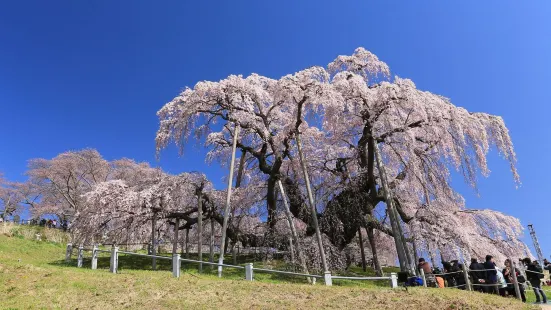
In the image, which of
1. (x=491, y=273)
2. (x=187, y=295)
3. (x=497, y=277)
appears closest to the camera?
(x=187, y=295)

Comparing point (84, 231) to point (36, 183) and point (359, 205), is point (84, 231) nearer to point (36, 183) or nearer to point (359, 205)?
point (359, 205)

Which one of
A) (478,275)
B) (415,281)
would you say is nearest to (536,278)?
(478,275)

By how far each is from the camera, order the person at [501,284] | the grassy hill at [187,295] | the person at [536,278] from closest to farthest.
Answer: the grassy hill at [187,295] → the person at [536,278] → the person at [501,284]

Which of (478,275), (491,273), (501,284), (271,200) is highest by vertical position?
(271,200)

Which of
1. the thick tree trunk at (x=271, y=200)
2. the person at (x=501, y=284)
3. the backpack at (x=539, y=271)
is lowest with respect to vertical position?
the person at (x=501, y=284)

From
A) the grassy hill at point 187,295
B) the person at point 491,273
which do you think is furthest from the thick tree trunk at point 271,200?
the person at point 491,273

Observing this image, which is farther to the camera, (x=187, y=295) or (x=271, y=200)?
(x=271, y=200)

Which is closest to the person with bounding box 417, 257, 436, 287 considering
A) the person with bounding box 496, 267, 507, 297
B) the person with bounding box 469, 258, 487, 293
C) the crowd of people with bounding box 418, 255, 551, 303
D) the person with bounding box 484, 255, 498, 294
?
the crowd of people with bounding box 418, 255, 551, 303

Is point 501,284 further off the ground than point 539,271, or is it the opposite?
point 539,271

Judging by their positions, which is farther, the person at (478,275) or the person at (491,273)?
the person at (478,275)

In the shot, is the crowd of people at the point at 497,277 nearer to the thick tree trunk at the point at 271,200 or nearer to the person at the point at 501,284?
the person at the point at 501,284

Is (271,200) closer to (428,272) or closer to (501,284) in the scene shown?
(428,272)

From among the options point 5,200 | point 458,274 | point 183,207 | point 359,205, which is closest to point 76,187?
point 5,200

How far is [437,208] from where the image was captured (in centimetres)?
2011
